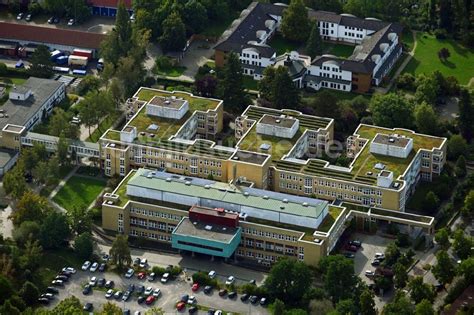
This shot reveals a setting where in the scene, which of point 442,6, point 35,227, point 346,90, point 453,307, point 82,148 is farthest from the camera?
point 442,6

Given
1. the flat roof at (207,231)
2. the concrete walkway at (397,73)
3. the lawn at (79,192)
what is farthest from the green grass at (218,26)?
the flat roof at (207,231)

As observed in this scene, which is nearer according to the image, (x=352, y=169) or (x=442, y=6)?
(x=352, y=169)

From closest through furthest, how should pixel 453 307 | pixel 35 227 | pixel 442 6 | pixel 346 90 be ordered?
pixel 453 307
pixel 35 227
pixel 346 90
pixel 442 6

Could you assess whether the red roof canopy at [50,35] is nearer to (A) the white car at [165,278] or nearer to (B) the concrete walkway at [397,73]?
(B) the concrete walkway at [397,73]

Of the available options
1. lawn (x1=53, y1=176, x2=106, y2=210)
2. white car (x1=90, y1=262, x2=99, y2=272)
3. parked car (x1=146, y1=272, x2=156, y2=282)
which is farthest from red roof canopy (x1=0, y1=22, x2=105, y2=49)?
parked car (x1=146, y1=272, x2=156, y2=282)

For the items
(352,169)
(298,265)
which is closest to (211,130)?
(352,169)

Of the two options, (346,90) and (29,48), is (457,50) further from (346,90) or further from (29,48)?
(29,48)

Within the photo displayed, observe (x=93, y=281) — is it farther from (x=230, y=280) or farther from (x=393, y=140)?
(x=393, y=140)
